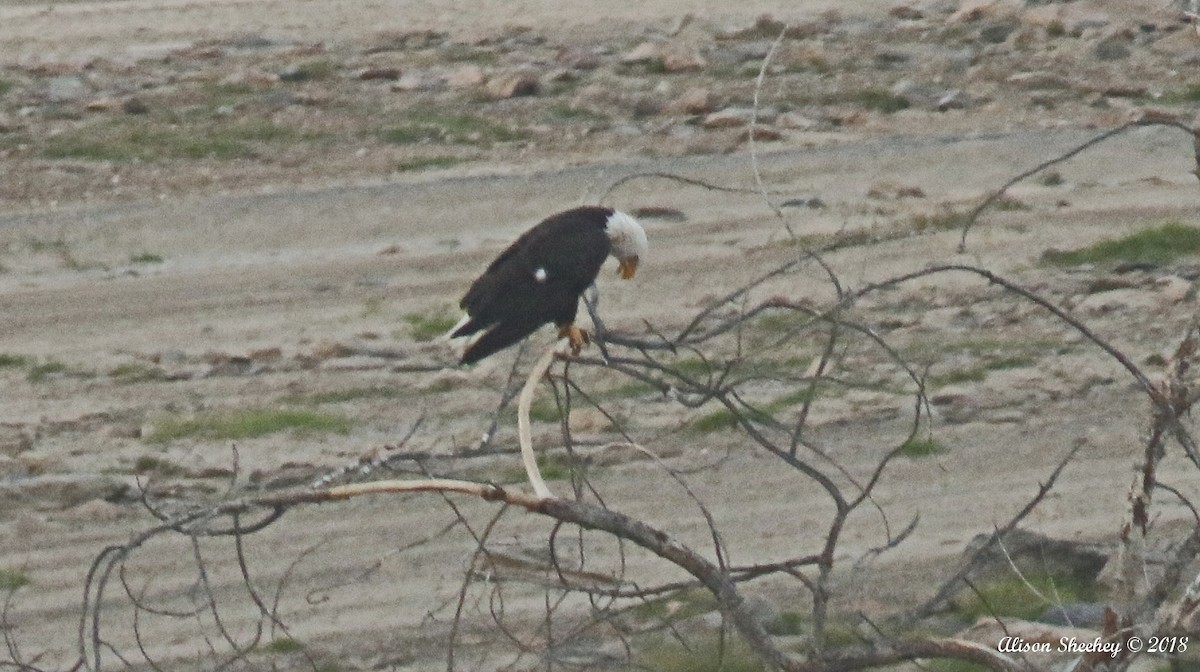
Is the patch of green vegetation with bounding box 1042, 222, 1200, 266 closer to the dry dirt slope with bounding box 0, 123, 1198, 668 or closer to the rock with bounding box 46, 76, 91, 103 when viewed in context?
the dry dirt slope with bounding box 0, 123, 1198, 668

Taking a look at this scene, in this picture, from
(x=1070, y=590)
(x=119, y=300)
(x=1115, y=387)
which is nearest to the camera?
(x=1070, y=590)

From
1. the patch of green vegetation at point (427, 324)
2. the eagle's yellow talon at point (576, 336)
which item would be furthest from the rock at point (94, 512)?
the eagle's yellow talon at point (576, 336)

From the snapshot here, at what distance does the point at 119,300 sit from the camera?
1145 cm

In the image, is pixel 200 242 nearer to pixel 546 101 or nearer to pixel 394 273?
pixel 394 273

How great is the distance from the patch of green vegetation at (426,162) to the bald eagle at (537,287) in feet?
18.0

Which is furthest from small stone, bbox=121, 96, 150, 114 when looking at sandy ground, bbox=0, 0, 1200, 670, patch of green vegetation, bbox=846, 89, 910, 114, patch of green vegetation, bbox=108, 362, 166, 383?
patch of green vegetation, bbox=846, 89, 910, 114

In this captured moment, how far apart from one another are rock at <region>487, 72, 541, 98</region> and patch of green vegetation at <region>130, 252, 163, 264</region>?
9.33 feet

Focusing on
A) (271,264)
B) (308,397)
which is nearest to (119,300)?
(271,264)

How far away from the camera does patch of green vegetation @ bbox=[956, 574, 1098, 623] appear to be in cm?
761

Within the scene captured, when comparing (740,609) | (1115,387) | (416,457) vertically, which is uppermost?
(416,457)

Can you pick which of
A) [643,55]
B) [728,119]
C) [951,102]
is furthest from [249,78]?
[951,102]

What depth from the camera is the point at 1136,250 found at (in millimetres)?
11539

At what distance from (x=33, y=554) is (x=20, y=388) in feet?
6.28

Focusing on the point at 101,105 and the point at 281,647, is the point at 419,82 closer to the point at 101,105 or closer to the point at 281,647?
the point at 101,105
